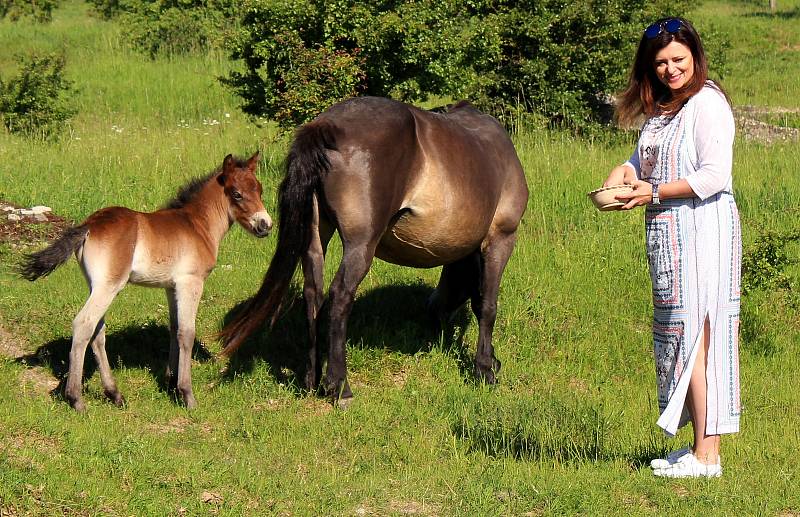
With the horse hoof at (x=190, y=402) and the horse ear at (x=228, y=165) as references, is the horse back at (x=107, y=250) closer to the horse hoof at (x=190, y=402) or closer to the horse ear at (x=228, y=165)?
the horse ear at (x=228, y=165)

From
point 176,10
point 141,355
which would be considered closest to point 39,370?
point 141,355

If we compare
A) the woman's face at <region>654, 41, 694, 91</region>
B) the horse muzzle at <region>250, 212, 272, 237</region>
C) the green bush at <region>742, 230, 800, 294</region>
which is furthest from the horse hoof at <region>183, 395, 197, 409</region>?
the green bush at <region>742, 230, 800, 294</region>

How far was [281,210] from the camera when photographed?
6305 mm

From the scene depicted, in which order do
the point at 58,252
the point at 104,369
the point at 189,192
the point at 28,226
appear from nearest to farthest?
the point at 58,252, the point at 104,369, the point at 189,192, the point at 28,226

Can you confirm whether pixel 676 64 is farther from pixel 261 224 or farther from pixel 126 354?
pixel 126 354

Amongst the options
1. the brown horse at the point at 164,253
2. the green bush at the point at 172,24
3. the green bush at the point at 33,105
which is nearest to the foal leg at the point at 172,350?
the brown horse at the point at 164,253

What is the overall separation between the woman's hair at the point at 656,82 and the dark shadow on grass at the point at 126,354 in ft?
11.8

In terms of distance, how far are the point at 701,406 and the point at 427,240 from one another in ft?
8.11

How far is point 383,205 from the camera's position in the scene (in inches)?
251

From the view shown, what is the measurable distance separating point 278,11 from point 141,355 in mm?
5139

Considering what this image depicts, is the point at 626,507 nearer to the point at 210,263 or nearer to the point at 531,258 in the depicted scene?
the point at 210,263

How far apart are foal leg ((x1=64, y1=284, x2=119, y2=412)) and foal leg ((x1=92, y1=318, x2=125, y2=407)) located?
10.7 inches

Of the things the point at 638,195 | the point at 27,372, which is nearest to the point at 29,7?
the point at 27,372

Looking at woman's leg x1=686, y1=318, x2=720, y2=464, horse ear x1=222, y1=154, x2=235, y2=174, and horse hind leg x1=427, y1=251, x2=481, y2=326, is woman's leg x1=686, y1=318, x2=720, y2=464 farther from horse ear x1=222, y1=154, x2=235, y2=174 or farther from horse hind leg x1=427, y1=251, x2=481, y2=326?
horse ear x1=222, y1=154, x2=235, y2=174
